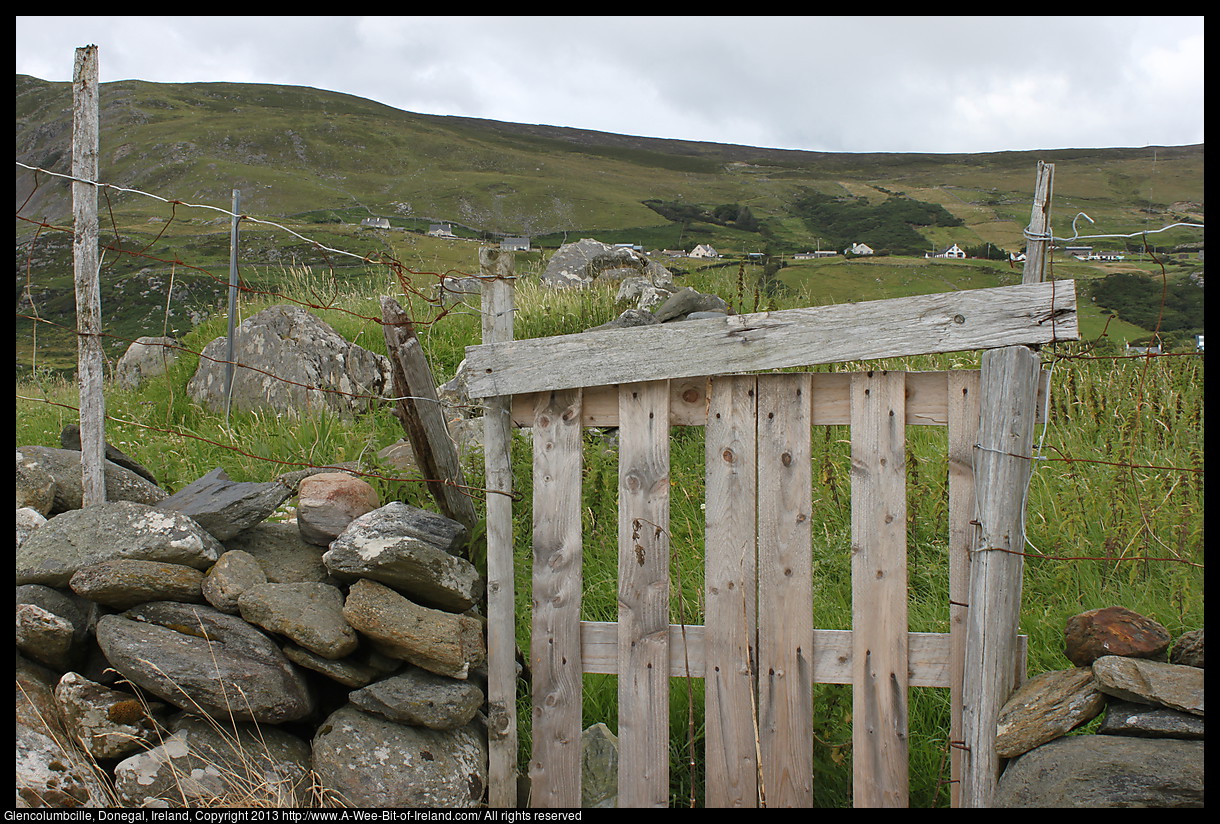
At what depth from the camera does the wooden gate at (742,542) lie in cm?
290

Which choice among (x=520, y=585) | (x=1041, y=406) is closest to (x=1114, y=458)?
(x=1041, y=406)

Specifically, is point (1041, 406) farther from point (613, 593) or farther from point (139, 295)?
point (139, 295)

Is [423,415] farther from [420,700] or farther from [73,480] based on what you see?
[73,480]

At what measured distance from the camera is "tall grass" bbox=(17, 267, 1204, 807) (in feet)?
11.5

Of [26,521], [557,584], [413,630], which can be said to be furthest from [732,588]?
[26,521]

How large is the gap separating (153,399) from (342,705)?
19.3 feet

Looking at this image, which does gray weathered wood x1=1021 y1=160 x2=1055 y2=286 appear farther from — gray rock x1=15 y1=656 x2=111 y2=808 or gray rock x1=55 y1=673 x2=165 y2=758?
gray rock x1=15 y1=656 x2=111 y2=808

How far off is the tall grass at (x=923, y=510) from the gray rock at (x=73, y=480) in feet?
1.67

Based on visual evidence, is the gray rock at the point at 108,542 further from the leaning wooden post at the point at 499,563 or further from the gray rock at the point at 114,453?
the leaning wooden post at the point at 499,563

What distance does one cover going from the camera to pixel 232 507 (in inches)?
136

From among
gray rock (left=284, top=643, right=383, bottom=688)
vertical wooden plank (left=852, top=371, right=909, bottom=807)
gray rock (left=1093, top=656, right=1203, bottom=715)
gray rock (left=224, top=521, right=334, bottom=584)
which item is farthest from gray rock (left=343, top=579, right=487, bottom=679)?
gray rock (left=1093, top=656, right=1203, bottom=715)

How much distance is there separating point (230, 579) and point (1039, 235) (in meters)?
3.54
